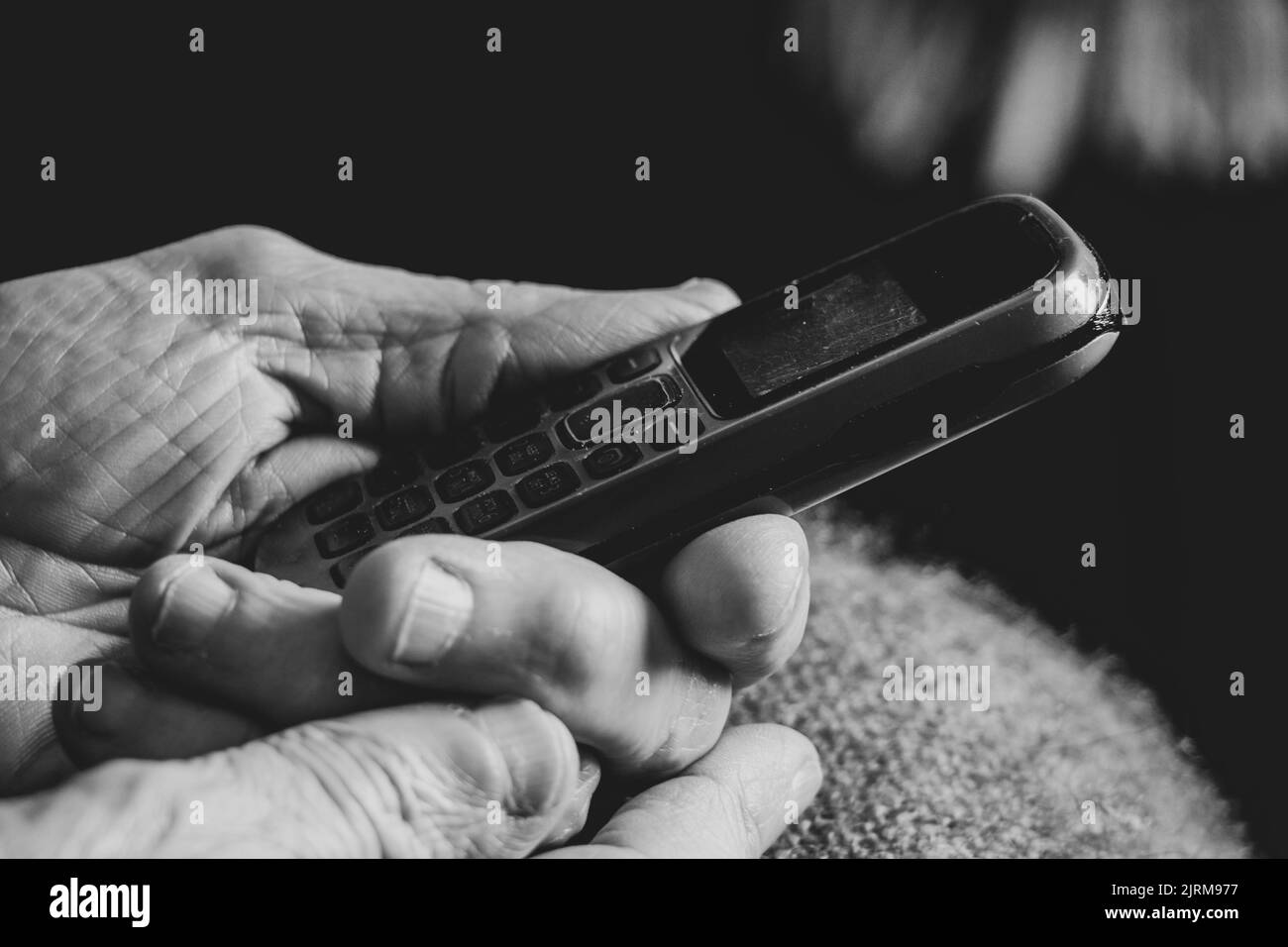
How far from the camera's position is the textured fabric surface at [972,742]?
586 mm

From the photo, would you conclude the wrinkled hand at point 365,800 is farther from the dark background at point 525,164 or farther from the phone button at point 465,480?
the dark background at point 525,164

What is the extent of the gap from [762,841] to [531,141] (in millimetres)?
488

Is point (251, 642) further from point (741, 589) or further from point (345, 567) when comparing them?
point (741, 589)

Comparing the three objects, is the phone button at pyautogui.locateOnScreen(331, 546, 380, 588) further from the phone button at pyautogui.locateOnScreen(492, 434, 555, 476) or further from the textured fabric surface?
the textured fabric surface

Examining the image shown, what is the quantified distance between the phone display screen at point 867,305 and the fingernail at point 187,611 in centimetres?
24

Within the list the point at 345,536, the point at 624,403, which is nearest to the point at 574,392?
the point at 624,403

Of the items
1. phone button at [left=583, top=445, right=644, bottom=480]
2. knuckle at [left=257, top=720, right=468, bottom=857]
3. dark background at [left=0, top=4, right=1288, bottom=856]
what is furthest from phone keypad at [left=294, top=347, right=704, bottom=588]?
dark background at [left=0, top=4, right=1288, bottom=856]

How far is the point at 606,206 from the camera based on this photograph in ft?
2.61

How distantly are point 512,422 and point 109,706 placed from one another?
0.22 meters

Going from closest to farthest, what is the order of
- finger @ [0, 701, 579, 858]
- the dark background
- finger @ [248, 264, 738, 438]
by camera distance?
finger @ [0, 701, 579, 858], finger @ [248, 264, 738, 438], the dark background

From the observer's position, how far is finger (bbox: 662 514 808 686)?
52 centimetres

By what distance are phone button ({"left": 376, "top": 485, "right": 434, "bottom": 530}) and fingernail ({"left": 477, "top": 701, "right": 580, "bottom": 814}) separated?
112 mm

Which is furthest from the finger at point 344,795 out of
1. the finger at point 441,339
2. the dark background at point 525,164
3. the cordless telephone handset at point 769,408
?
the dark background at point 525,164
